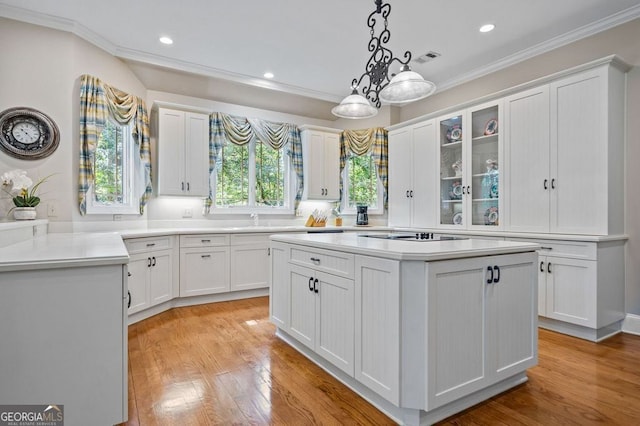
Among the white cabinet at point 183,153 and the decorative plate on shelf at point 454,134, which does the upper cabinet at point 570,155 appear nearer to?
the decorative plate on shelf at point 454,134

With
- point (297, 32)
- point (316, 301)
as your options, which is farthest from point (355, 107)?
point (316, 301)

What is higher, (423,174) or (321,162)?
(321,162)

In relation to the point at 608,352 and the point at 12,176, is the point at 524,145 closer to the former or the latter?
the point at 608,352

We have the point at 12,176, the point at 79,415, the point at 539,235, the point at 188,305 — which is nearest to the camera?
the point at 79,415

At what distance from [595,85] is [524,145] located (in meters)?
0.72

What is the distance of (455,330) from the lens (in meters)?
1.73

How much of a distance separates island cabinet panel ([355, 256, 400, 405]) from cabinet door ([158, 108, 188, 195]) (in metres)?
3.06

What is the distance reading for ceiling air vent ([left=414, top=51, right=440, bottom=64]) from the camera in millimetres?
3814

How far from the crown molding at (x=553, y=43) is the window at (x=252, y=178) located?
2.75m

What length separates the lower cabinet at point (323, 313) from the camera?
2.01 metres

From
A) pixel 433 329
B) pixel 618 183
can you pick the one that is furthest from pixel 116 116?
pixel 618 183

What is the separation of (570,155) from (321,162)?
318cm

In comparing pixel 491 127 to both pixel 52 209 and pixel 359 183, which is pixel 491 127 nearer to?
pixel 359 183

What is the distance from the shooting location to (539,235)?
10.3 feet
